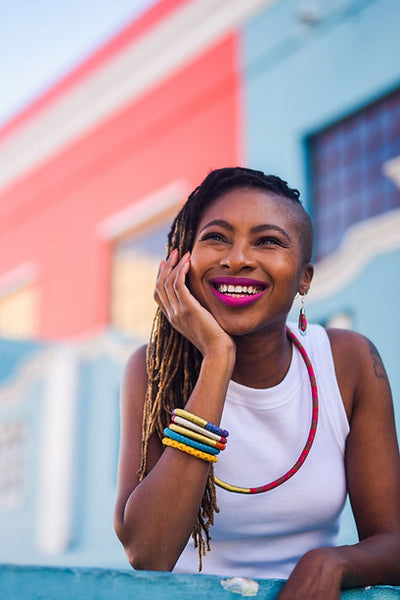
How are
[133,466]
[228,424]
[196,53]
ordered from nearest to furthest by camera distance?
[133,466] < [228,424] < [196,53]

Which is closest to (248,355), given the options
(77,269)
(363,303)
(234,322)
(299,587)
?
(234,322)

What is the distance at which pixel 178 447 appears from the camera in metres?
1.89

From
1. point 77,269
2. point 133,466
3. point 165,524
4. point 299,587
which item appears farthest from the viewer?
point 77,269

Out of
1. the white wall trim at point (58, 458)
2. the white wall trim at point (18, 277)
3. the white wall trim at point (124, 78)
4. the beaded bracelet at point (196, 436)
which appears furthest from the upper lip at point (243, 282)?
the white wall trim at point (18, 277)

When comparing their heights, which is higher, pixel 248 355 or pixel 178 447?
pixel 248 355

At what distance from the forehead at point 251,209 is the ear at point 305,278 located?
5.9 inches

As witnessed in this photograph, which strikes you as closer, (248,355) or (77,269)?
(248,355)

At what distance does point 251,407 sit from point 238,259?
1.47 ft

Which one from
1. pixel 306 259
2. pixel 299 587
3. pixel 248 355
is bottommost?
pixel 299 587

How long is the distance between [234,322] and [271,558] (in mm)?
655

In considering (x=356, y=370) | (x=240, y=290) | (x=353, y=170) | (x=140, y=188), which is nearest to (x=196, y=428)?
(x=240, y=290)

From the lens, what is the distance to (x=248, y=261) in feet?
6.89

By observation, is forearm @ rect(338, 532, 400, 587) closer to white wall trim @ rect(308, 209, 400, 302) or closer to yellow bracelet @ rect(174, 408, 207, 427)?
yellow bracelet @ rect(174, 408, 207, 427)

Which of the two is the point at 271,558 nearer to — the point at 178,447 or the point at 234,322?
the point at 178,447
